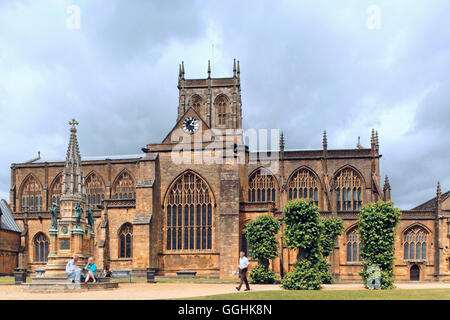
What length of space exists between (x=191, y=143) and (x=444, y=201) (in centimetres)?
2872

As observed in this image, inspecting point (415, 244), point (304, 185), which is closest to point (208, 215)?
point (304, 185)

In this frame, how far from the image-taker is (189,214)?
57.9m

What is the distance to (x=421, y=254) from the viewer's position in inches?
2317

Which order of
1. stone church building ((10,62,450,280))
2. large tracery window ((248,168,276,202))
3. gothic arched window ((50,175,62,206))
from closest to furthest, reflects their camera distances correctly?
stone church building ((10,62,450,280)), large tracery window ((248,168,276,202)), gothic arched window ((50,175,62,206))

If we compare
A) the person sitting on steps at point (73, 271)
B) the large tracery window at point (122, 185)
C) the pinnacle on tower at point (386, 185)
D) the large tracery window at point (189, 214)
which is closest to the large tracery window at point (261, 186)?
the large tracery window at point (189, 214)

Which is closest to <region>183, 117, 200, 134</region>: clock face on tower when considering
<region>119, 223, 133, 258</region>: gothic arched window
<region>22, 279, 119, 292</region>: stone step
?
<region>119, 223, 133, 258</region>: gothic arched window

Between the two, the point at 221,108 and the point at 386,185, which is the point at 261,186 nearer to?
the point at 386,185

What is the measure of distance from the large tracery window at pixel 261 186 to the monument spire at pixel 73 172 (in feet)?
112

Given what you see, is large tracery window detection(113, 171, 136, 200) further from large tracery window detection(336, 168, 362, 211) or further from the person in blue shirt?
the person in blue shirt

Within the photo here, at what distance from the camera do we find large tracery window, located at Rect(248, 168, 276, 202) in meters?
67.9

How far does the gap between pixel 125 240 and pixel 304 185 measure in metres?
22.4

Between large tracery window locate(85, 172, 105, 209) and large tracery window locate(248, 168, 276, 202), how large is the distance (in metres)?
18.8

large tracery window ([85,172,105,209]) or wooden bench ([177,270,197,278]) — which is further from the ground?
large tracery window ([85,172,105,209])
